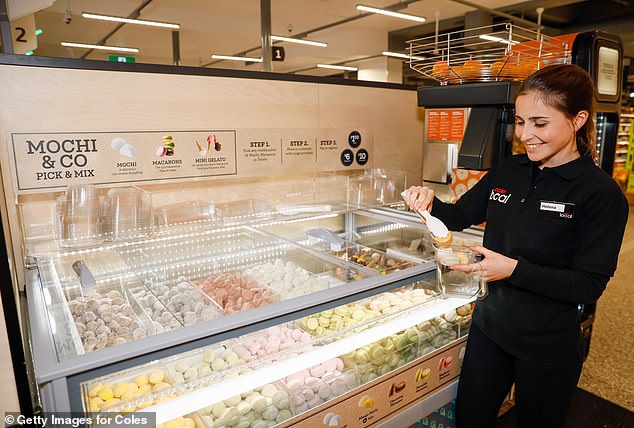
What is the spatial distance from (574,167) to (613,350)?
9.31 ft

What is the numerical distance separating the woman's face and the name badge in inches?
6.4

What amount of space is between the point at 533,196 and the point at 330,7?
30.2ft

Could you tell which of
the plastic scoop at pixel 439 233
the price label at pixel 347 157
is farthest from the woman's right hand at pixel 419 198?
the price label at pixel 347 157

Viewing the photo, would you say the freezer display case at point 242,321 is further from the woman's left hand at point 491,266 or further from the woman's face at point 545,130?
the woman's face at point 545,130

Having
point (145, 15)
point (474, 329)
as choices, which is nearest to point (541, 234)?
point (474, 329)

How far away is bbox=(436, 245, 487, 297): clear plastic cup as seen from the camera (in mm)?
1499

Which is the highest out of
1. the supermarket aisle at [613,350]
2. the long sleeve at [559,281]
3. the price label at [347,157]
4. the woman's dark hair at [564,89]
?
the woman's dark hair at [564,89]

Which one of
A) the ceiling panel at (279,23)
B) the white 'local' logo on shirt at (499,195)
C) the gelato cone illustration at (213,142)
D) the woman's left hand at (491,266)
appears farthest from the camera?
the ceiling panel at (279,23)

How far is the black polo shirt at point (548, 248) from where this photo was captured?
1470 mm

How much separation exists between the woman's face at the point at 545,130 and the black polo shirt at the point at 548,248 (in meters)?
0.06

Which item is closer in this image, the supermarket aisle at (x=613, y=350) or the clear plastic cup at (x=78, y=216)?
the clear plastic cup at (x=78, y=216)

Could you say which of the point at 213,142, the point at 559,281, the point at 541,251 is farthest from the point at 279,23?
the point at 559,281

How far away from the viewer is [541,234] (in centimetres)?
159

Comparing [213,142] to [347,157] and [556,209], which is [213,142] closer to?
[347,157]
